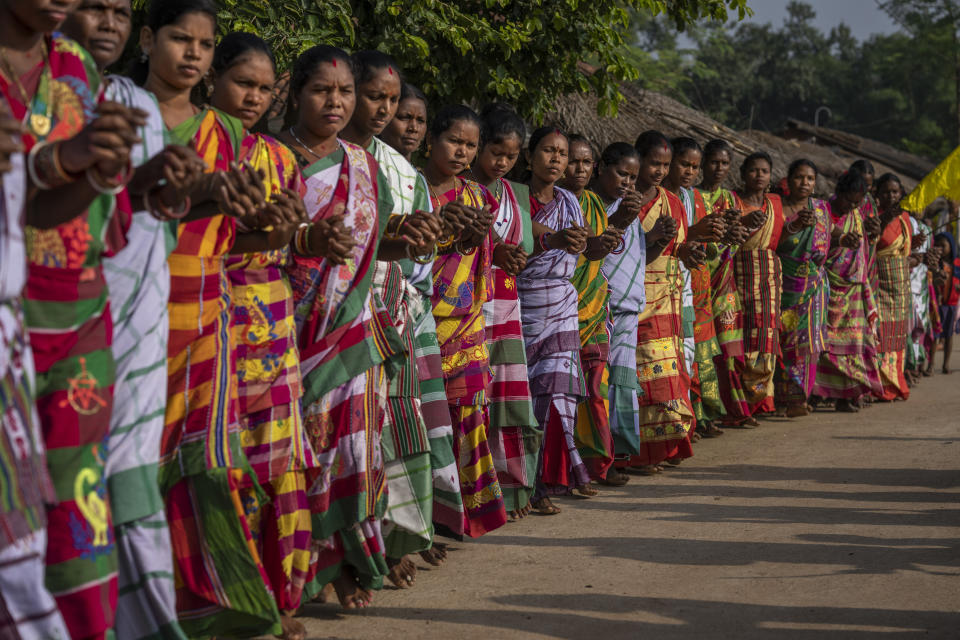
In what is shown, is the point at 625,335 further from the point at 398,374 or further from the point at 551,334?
the point at 398,374

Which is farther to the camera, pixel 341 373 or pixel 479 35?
pixel 479 35

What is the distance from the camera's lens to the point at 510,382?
6223mm

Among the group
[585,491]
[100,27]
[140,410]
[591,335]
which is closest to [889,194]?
[591,335]

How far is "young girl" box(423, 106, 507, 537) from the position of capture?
18.7 ft

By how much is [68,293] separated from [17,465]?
484 millimetres

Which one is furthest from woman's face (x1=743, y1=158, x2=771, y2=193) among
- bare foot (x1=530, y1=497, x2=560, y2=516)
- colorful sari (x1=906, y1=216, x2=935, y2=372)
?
Answer: bare foot (x1=530, y1=497, x2=560, y2=516)

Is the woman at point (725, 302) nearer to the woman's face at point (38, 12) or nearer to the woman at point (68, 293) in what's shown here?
the woman at point (68, 293)

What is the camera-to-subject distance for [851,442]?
29.1 ft

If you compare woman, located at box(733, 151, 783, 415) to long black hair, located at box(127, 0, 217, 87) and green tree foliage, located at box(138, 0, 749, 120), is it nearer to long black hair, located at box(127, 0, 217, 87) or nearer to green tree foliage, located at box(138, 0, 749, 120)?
green tree foliage, located at box(138, 0, 749, 120)

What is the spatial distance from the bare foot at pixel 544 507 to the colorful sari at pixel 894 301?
5839 mm

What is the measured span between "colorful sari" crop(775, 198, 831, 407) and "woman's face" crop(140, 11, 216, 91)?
6995mm

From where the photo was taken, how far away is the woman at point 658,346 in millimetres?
7793

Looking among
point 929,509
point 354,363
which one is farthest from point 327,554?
point 929,509

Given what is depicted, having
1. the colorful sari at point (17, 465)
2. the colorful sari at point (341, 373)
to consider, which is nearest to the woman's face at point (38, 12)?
the colorful sari at point (17, 465)
